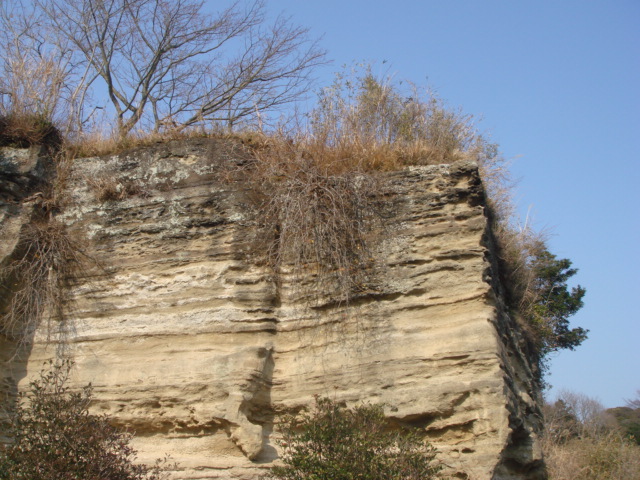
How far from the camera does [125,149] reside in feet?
25.4

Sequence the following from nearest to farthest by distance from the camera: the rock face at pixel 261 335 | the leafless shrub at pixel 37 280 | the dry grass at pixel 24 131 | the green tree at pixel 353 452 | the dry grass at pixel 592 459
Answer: the green tree at pixel 353 452 < the rock face at pixel 261 335 < the leafless shrub at pixel 37 280 < the dry grass at pixel 24 131 < the dry grass at pixel 592 459

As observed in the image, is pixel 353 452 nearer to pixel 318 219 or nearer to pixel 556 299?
pixel 318 219

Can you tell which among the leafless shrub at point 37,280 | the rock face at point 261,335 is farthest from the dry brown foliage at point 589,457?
the leafless shrub at point 37,280

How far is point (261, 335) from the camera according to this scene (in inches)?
250

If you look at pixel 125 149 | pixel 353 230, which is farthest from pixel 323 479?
pixel 125 149

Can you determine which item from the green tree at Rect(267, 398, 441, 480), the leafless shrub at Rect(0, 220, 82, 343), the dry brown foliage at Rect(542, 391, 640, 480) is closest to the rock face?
the leafless shrub at Rect(0, 220, 82, 343)

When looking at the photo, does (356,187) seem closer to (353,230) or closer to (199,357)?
(353,230)

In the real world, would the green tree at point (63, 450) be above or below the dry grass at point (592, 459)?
above

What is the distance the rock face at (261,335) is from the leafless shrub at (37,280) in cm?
16

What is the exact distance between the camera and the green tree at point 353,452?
16.0 ft

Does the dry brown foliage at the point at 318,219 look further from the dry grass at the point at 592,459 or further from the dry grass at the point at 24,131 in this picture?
the dry grass at the point at 592,459

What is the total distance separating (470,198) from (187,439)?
373cm

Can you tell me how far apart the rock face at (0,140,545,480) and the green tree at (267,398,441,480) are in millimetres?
483

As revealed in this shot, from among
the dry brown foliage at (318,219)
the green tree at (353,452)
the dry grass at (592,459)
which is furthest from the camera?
the dry grass at (592,459)
